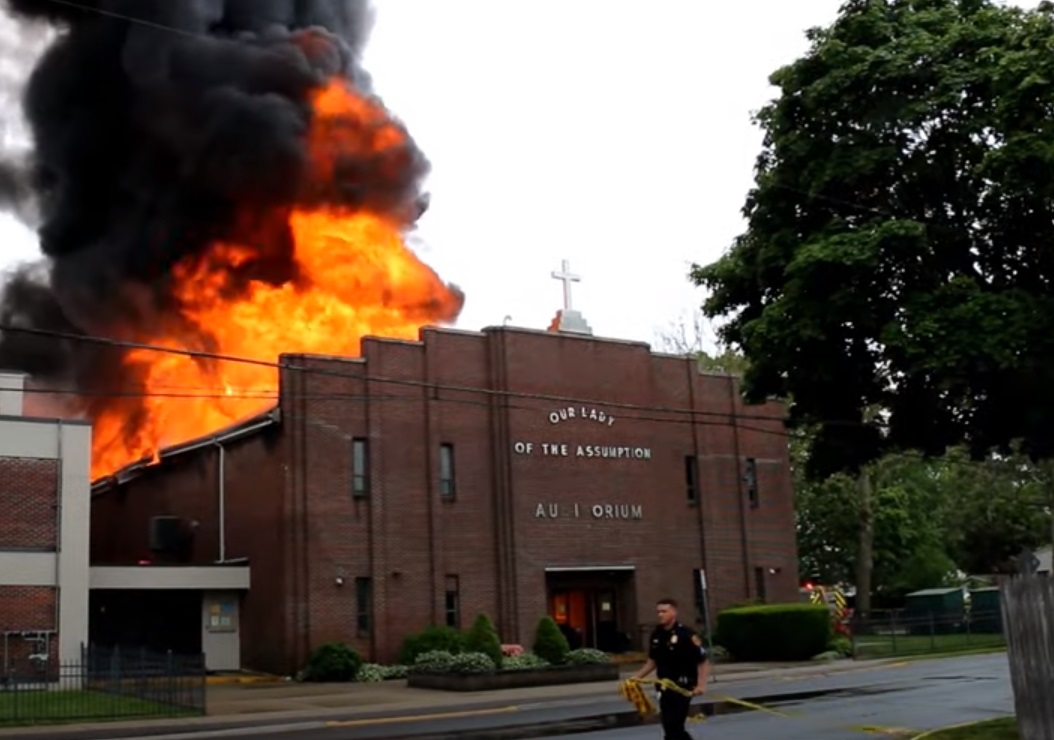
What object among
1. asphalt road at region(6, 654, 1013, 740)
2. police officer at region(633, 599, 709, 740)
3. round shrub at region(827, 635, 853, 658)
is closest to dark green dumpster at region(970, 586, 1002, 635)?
round shrub at region(827, 635, 853, 658)

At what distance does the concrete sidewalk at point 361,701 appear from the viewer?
67.8ft

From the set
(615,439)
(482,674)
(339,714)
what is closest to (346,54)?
(615,439)

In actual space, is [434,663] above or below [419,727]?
above

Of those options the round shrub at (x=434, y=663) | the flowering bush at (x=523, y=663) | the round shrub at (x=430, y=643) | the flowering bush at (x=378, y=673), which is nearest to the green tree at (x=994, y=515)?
the round shrub at (x=430, y=643)

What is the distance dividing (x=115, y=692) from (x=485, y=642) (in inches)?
344

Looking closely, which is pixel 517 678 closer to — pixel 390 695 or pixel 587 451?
pixel 390 695

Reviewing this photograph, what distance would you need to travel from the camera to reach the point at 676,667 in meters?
11.3

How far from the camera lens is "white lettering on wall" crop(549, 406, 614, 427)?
36.3 m

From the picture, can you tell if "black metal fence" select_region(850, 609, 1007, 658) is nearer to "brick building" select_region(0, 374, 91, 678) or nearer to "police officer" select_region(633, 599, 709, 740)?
"brick building" select_region(0, 374, 91, 678)

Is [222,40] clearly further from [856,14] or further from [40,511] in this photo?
[856,14]

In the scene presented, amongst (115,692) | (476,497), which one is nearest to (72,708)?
(115,692)

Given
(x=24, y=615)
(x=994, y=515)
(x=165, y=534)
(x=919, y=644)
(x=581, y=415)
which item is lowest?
(x=919, y=644)

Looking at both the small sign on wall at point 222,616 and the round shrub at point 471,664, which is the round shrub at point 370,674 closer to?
the round shrub at point 471,664

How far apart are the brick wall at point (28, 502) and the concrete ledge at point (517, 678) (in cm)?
879
